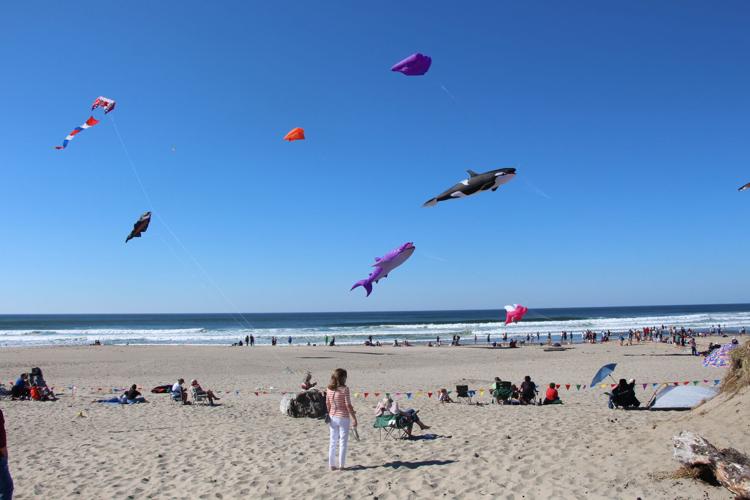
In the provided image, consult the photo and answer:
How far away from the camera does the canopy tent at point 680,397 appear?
10.4 meters

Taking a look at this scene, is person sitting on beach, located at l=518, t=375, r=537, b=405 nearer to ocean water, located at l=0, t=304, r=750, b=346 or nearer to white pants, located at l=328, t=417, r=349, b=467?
white pants, located at l=328, t=417, r=349, b=467

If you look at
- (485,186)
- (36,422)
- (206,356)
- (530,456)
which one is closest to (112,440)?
(36,422)

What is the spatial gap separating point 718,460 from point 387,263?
8.88 meters

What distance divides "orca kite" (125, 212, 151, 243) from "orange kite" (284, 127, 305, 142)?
15.9 feet

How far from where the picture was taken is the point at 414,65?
34.0 feet

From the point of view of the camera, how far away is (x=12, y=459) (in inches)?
316

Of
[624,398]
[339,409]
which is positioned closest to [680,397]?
Result: [624,398]

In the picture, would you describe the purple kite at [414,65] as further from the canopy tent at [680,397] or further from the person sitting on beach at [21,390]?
the person sitting on beach at [21,390]

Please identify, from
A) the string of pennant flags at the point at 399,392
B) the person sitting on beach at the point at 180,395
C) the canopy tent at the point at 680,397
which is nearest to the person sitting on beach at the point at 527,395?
the string of pennant flags at the point at 399,392

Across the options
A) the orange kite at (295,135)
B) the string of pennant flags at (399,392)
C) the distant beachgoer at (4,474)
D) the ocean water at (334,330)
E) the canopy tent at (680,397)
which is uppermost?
the orange kite at (295,135)

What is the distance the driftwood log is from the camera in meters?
5.00

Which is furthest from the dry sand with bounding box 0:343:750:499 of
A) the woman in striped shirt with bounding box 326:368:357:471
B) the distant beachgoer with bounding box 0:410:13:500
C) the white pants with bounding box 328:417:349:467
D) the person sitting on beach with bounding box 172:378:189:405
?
the distant beachgoer with bounding box 0:410:13:500

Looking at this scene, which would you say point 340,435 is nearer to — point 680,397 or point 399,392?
point 680,397

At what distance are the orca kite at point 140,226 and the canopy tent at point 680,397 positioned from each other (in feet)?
45.1
